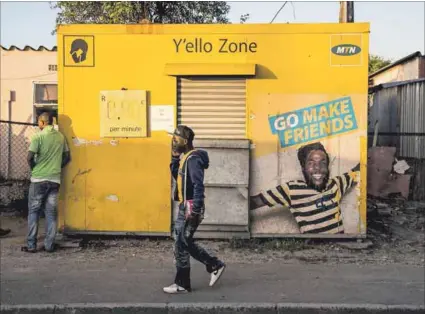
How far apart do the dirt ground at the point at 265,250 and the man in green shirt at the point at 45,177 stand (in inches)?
12.8

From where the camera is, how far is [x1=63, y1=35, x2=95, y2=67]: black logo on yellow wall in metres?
8.12

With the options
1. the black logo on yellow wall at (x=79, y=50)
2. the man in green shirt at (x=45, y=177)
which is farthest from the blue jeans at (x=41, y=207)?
the black logo on yellow wall at (x=79, y=50)

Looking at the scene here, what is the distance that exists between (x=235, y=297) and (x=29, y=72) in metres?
10.7

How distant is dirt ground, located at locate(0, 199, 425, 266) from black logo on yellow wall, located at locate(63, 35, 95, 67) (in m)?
2.60

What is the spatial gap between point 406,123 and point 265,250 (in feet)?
23.3

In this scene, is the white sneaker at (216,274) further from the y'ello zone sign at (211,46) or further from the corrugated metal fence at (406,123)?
the corrugated metal fence at (406,123)

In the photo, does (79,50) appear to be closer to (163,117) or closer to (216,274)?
(163,117)

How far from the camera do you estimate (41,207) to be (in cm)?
782

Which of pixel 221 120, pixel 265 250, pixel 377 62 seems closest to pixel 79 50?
pixel 221 120

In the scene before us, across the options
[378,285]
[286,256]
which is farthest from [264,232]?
[378,285]

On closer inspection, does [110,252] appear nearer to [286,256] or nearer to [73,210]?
[73,210]

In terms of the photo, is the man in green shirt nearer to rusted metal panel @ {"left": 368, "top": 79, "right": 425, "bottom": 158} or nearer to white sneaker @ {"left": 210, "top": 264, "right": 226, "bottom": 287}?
white sneaker @ {"left": 210, "top": 264, "right": 226, "bottom": 287}

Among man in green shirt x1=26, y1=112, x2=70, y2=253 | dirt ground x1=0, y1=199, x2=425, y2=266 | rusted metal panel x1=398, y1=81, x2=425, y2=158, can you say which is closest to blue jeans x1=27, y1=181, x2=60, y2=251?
man in green shirt x1=26, y1=112, x2=70, y2=253

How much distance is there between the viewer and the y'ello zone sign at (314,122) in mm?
7984
